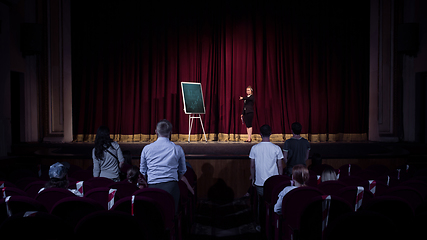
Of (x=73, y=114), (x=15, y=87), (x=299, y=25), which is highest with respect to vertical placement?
(x=299, y=25)

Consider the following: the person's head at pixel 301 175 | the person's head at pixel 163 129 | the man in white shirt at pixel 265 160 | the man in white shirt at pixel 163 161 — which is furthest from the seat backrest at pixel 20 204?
the man in white shirt at pixel 265 160

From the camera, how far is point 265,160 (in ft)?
11.5

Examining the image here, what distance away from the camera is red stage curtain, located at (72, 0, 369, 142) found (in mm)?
8820

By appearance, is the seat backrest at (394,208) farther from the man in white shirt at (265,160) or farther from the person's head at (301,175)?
the man in white shirt at (265,160)

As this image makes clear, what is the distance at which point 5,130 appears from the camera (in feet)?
23.7

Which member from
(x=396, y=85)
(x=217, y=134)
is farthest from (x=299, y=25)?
(x=217, y=134)

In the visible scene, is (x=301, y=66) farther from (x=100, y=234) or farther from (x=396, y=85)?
(x=100, y=234)

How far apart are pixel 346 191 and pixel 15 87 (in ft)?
29.2

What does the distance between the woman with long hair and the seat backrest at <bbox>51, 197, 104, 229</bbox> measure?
150 cm

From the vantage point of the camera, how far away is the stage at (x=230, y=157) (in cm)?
561

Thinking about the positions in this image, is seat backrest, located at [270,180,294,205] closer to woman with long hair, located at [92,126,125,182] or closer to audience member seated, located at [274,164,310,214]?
audience member seated, located at [274,164,310,214]

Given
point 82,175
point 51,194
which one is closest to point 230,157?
point 82,175

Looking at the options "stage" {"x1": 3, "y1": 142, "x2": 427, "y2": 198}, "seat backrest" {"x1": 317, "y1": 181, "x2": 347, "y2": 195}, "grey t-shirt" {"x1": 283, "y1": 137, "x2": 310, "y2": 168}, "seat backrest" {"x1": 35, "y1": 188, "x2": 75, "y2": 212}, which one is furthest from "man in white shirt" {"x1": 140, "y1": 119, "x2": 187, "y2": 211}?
"stage" {"x1": 3, "y1": 142, "x2": 427, "y2": 198}

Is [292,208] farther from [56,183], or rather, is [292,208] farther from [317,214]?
[56,183]
